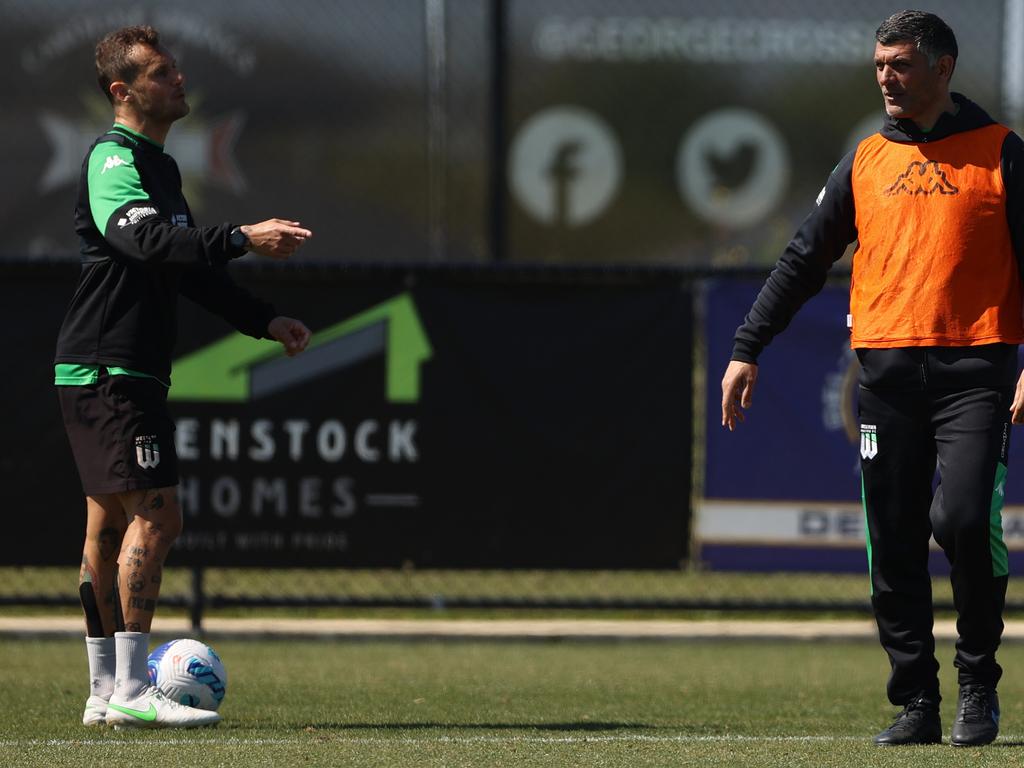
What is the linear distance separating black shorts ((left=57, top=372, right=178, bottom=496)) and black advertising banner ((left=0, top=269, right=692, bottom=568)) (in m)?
3.06

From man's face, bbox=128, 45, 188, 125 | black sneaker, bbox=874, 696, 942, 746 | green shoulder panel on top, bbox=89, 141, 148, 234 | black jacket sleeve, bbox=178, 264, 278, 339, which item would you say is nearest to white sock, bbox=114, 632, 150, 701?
black jacket sleeve, bbox=178, 264, 278, 339

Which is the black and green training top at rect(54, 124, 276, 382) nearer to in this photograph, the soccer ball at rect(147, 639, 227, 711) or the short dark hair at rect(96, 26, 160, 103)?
the short dark hair at rect(96, 26, 160, 103)

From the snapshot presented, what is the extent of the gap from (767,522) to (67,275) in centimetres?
346

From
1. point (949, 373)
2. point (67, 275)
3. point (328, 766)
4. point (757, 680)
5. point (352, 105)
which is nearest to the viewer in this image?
point (328, 766)

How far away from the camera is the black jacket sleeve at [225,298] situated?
5629 mm

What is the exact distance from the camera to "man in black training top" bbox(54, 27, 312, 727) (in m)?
5.25

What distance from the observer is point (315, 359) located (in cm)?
848

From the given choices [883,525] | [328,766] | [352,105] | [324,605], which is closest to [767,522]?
[324,605]

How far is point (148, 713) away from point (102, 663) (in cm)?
22

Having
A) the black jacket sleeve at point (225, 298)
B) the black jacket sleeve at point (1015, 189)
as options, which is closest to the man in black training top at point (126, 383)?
the black jacket sleeve at point (225, 298)

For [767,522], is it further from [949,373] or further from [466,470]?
[949,373]

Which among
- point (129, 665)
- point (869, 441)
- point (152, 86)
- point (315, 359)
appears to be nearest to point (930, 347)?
point (869, 441)

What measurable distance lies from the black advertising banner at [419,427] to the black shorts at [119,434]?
3059 millimetres

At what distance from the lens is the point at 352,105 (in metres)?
14.6
